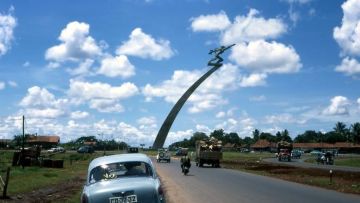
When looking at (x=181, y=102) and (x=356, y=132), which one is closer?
(x=181, y=102)

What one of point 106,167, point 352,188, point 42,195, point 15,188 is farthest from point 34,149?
point 106,167

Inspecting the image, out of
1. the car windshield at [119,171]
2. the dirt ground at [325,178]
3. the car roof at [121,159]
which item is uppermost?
the car roof at [121,159]

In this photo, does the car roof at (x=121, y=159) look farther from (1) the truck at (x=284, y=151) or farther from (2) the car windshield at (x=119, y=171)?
(1) the truck at (x=284, y=151)

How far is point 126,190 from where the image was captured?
35.8 feet

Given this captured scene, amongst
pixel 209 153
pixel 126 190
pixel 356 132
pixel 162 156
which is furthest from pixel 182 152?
pixel 356 132

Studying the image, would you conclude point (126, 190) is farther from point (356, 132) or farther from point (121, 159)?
point (356, 132)

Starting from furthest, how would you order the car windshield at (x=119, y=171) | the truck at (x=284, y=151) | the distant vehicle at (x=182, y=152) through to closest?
the truck at (x=284, y=151)
the distant vehicle at (x=182, y=152)
the car windshield at (x=119, y=171)

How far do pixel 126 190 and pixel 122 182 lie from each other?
0.41 meters

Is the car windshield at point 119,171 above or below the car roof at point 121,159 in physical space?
below

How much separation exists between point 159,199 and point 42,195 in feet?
44.6

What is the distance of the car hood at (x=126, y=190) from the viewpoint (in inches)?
429

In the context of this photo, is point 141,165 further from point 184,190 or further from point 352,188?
point 352,188

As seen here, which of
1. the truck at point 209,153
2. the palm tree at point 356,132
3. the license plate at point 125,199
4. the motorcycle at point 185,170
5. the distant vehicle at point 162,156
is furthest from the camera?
the palm tree at point 356,132

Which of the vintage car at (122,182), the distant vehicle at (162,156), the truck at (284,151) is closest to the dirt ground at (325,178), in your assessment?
the vintage car at (122,182)
